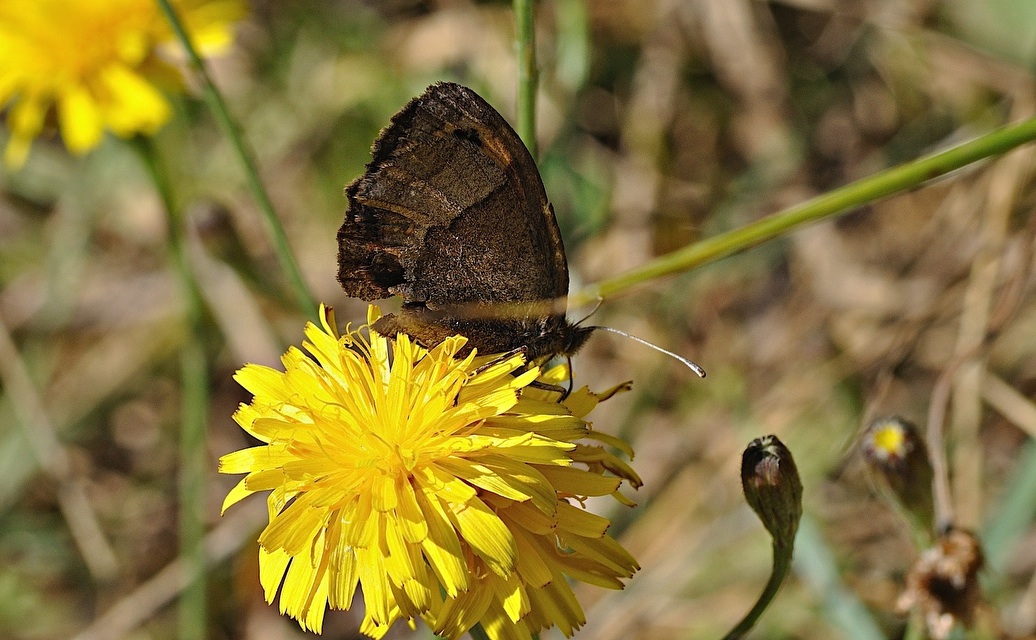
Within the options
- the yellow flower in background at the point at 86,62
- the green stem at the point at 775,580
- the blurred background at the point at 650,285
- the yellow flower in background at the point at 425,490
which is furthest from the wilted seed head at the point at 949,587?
the yellow flower in background at the point at 86,62

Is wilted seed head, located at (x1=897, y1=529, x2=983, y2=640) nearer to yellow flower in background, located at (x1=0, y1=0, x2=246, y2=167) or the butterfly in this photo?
the butterfly

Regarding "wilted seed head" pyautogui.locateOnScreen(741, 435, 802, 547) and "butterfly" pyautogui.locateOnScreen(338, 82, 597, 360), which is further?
"butterfly" pyautogui.locateOnScreen(338, 82, 597, 360)

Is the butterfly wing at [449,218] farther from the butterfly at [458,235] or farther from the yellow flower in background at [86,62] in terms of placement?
the yellow flower in background at [86,62]

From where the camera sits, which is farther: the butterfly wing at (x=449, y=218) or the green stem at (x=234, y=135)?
the green stem at (x=234, y=135)

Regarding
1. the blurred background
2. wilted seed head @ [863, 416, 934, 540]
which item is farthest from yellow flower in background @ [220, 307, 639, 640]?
the blurred background

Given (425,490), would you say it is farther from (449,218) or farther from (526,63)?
(526,63)
